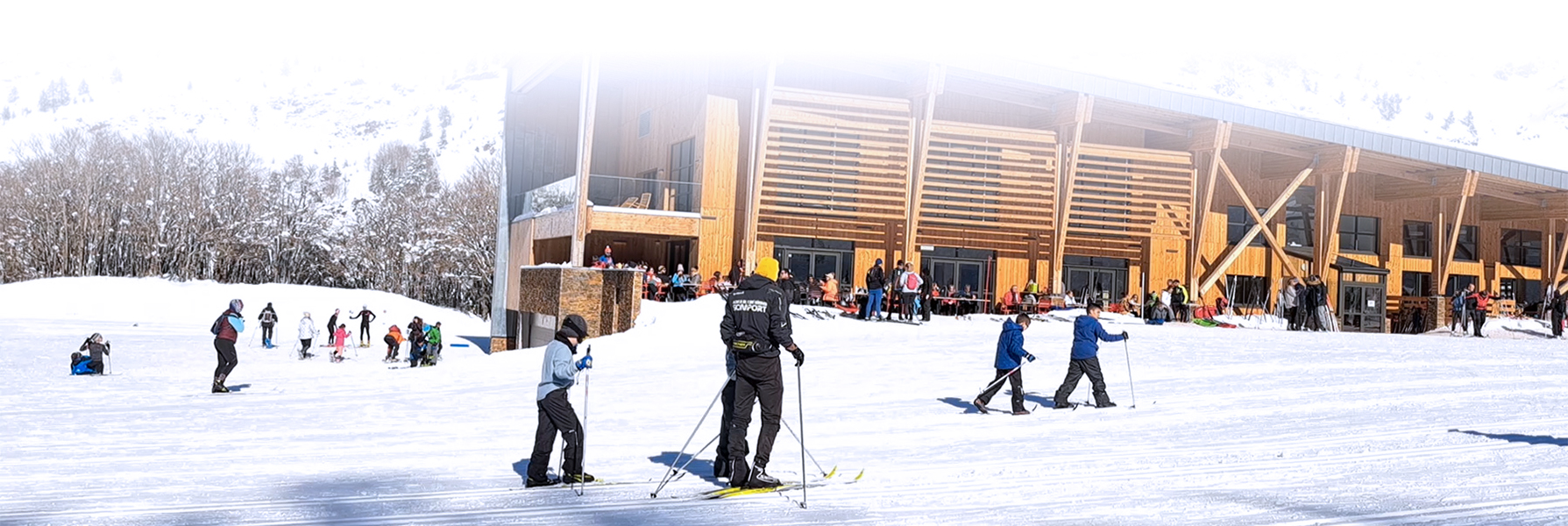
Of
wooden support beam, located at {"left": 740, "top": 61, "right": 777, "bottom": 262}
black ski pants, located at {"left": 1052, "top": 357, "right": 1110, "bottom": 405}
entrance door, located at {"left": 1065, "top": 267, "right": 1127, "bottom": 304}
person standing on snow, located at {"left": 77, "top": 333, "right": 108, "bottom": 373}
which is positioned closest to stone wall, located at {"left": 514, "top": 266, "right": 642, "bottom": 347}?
wooden support beam, located at {"left": 740, "top": 61, "right": 777, "bottom": 262}

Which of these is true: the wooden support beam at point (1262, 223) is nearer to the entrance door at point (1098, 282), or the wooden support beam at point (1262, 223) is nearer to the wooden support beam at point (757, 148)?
the entrance door at point (1098, 282)

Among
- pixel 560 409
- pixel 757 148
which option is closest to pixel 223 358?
pixel 560 409

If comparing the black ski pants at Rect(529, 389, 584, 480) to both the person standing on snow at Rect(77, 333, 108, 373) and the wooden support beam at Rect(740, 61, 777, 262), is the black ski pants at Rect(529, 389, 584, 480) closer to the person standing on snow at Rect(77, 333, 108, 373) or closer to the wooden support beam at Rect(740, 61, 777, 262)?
the person standing on snow at Rect(77, 333, 108, 373)

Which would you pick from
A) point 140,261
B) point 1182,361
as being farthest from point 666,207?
point 140,261

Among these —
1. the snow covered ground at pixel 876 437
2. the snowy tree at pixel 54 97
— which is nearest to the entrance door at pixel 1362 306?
the snow covered ground at pixel 876 437

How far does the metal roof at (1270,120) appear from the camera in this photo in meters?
27.8

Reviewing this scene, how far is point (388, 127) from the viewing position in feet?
627

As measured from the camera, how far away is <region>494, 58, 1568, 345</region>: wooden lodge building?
90.2ft

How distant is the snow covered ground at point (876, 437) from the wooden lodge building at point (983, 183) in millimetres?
7266

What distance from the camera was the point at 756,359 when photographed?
7.56 m

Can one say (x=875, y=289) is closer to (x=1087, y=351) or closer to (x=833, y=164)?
(x=833, y=164)

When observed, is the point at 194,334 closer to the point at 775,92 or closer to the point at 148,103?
the point at 775,92

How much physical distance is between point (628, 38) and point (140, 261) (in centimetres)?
5031

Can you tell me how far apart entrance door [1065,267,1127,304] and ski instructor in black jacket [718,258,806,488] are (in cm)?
2449
